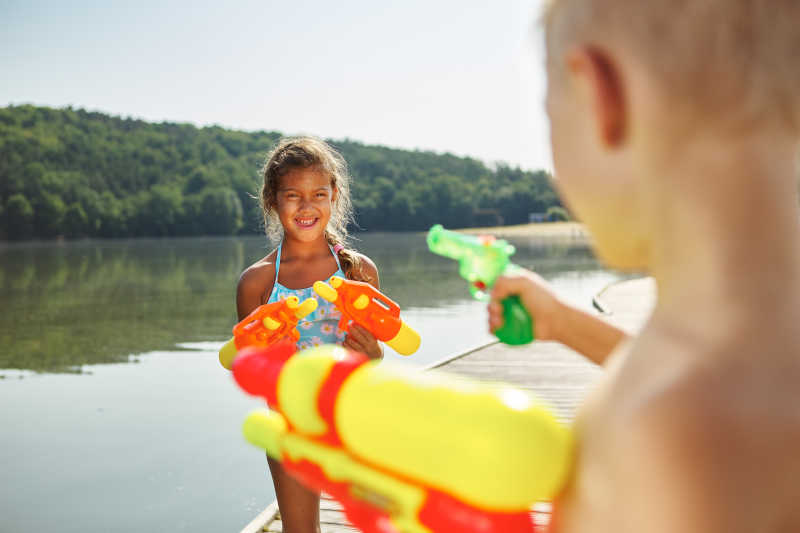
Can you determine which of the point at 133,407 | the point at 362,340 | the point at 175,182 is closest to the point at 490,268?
the point at 362,340

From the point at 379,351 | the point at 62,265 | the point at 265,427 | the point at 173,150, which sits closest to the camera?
the point at 265,427

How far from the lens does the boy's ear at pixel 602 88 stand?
2.17 ft

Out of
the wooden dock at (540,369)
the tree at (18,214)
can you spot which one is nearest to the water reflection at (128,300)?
the wooden dock at (540,369)

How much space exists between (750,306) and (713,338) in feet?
0.15

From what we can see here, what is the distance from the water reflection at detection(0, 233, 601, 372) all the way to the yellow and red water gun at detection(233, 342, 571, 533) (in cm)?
367

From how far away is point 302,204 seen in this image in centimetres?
301

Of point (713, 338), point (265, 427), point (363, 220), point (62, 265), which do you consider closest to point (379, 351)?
point (265, 427)

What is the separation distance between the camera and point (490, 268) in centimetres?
143

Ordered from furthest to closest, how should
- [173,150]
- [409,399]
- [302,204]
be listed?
[173,150]
[302,204]
[409,399]

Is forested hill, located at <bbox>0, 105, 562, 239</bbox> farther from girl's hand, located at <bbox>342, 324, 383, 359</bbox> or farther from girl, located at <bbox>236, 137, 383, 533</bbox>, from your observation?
girl's hand, located at <bbox>342, 324, 383, 359</bbox>

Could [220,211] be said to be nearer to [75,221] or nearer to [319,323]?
[75,221]

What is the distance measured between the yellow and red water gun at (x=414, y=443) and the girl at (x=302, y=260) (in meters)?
1.73

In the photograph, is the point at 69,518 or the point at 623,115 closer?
the point at 623,115

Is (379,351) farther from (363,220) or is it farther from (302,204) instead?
(363,220)
